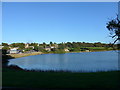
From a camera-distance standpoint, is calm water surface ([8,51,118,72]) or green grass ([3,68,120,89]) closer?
green grass ([3,68,120,89])

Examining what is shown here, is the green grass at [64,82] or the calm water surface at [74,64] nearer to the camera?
the green grass at [64,82]

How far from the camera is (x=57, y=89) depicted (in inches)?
135

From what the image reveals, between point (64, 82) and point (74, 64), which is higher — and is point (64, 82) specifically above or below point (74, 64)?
above

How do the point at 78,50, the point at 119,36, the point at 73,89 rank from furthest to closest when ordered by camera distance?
1. the point at 78,50
2. the point at 119,36
3. the point at 73,89

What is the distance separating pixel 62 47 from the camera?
204 feet

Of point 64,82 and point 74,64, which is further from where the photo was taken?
point 74,64

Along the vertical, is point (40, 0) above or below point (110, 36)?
above

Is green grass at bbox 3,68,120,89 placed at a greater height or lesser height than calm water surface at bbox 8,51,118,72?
greater

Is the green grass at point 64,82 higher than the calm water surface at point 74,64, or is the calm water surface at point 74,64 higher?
the green grass at point 64,82

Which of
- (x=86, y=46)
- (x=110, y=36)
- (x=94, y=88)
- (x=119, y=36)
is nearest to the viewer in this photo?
(x=94, y=88)

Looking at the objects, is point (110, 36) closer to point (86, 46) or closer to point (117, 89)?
A: point (117, 89)

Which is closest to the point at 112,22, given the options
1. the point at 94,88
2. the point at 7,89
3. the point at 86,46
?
the point at 94,88

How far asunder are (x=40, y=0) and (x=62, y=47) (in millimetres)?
58538

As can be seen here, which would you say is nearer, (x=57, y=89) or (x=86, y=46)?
(x=57, y=89)
